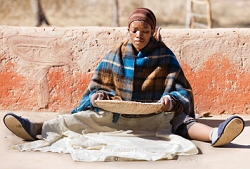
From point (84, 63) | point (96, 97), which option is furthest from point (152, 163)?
point (84, 63)

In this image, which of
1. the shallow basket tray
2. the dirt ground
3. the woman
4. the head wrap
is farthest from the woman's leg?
the dirt ground

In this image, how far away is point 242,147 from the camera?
12.8 ft

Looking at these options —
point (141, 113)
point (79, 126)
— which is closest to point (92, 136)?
point (79, 126)

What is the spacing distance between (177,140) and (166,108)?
0.26 m

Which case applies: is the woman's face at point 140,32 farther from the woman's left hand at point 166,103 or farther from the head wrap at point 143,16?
the woman's left hand at point 166,103

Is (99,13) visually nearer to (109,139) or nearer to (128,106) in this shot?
(109,139)

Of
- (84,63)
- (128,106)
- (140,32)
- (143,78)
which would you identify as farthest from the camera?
(84,63)

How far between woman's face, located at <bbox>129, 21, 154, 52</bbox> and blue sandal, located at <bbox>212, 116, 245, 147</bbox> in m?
0.95

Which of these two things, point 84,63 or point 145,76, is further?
point 84,63

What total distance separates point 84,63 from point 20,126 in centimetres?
139

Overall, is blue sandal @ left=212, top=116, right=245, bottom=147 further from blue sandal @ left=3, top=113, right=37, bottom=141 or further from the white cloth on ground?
blue sandal @ left=3, top=113, right=37, bottom=141

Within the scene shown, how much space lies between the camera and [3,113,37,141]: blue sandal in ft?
12.6

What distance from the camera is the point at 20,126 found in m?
3.91

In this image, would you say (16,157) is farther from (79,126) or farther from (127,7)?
(127,7)
